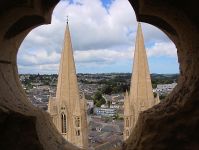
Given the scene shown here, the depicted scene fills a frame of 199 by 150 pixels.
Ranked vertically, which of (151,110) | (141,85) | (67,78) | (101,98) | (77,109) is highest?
(67,78)

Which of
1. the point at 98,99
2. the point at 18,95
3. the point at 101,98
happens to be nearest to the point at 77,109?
the point at 18,95

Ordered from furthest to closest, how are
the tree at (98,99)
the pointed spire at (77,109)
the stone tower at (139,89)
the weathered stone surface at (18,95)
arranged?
the tree at (98,99), the pointed spire at (77,109), the stone tower at (139,89), the weathered stone surface at (18,95)

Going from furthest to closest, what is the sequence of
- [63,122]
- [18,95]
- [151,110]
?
1. [63,122]
2. [18,95]
3. [151,110]

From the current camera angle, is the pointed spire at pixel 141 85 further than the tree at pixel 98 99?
No

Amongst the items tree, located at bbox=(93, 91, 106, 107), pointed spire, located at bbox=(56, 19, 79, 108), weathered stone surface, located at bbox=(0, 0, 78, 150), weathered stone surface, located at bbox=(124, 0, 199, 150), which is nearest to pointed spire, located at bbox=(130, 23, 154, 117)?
pointed spire, located at bbox=(56, 19, 79, 108)

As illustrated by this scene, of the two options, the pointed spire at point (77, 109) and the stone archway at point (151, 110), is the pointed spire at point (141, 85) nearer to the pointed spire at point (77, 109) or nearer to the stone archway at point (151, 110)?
the pointed spire at point (77, 109)

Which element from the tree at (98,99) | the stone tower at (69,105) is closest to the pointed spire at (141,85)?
the stone tower at (69,105)

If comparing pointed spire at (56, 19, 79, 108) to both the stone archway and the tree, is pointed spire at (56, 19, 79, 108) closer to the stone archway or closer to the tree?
the stone archway

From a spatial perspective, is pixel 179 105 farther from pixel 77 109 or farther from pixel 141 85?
pixel 77 109

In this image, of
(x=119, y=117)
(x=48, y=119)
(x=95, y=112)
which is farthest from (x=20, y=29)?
(x=95, y=112)

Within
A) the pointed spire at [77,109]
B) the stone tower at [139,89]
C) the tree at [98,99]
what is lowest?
the tree at [98,99]
